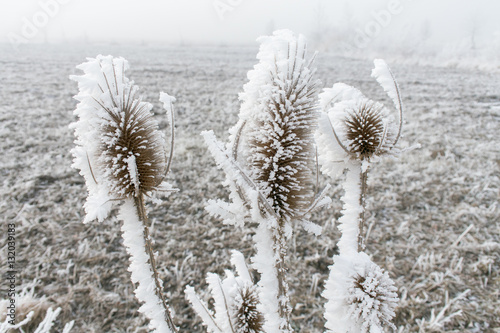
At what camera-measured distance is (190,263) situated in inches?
138

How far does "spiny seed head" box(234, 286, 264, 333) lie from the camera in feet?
3.69

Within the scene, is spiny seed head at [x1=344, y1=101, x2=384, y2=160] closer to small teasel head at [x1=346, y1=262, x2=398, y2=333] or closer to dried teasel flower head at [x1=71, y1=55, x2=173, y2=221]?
small teasel head at [x1=346, y1=262, x2=398, y2=333]

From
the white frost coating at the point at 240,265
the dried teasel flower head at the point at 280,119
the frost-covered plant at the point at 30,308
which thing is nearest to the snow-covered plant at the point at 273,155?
the dried teasel flower head at the point at 280,119

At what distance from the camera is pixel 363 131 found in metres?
1.08

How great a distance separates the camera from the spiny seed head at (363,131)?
107cm

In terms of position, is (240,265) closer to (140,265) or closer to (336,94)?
(140,265)

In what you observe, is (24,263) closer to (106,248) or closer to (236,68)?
(106,248)

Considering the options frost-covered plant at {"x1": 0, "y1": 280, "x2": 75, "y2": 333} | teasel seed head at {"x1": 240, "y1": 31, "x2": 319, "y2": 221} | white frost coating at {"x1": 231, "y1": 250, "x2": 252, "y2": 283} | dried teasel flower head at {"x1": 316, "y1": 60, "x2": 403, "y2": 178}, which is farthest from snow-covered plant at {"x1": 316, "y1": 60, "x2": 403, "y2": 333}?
frost-covered plant at {"x1": 0, "y1": 280, "x2": 75, "y2": 333}

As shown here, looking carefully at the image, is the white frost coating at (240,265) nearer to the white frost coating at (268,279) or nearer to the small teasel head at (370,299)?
the white frost coating at (268,279)

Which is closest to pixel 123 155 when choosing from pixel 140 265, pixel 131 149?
pixel 131 149

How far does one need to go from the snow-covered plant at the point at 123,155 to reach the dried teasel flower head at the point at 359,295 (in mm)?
506

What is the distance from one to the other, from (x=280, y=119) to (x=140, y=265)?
1.88 ft

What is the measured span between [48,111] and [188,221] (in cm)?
623

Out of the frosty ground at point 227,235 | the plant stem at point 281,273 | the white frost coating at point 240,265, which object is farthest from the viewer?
the frosty ground at point 227,235
